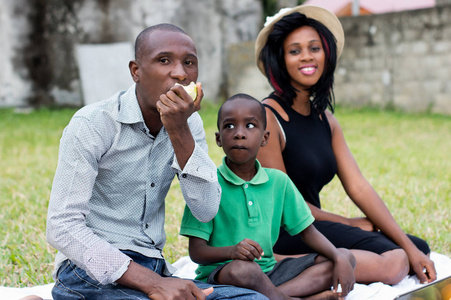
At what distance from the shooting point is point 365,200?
3.24 metres

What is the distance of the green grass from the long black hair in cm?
127

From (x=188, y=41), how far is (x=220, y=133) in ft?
1.69

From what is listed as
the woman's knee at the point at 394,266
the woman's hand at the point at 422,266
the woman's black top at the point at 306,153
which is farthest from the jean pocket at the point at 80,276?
the woman's hand at the point at 422,266

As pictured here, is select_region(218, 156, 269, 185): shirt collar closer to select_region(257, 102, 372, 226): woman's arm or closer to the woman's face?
select_region(257, 102, 372, 226): woman's arm

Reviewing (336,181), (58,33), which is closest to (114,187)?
(336,181)

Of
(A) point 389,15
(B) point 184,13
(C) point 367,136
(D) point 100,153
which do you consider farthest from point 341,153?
(B) point 184,13

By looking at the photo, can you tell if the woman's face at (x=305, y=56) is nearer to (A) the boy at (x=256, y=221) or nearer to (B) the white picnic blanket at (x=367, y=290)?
(A) the boy at (x=256, y=221)

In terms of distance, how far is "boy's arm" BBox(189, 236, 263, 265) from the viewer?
2.20 m

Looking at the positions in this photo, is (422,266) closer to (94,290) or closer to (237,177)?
(237,177)

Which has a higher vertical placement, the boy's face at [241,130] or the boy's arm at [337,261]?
the boy's face at [241,130]

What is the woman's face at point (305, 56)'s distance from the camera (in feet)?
Answer: 10.4

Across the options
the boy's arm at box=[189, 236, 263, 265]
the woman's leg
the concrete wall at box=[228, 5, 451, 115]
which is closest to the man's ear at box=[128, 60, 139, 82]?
the boy's arm at box=[189, 236, 263, 265]

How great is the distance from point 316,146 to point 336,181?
2754 millimetres

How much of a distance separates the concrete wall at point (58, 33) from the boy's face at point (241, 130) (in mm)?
9418
